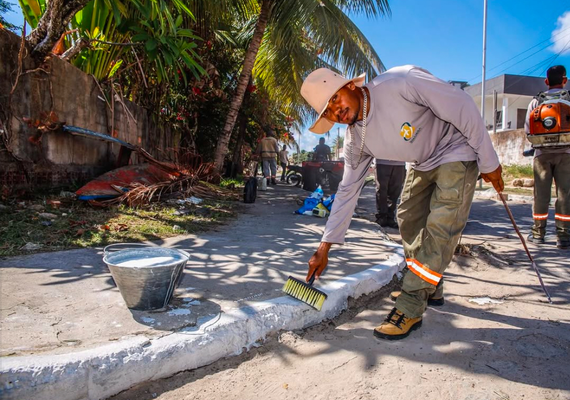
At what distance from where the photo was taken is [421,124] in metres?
2.30

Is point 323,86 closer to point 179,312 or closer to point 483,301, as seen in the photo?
point 179,312

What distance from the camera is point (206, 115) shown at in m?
12.1

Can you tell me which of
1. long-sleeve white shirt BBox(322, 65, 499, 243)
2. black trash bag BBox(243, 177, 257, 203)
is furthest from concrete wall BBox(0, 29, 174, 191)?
long-sleeve white shirt BBox(322, 65, 499, 243)

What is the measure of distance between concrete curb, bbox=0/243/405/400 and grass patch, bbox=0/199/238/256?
2.05m

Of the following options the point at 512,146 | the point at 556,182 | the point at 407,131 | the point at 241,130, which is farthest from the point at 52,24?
the point at 512,146

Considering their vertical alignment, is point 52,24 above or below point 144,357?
above

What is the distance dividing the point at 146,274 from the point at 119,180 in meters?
4.45

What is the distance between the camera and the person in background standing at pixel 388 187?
5891 millimetres

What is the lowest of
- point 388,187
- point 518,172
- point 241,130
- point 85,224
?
point 85,224

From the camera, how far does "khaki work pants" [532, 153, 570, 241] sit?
4.69m

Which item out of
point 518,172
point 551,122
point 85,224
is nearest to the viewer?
point 85,224

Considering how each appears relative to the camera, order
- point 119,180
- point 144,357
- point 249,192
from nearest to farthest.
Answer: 1. point 144,357
2. point 119,180
3. point 249,192

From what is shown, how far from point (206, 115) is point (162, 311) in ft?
34.7

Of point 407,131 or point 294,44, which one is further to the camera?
point 294,44
